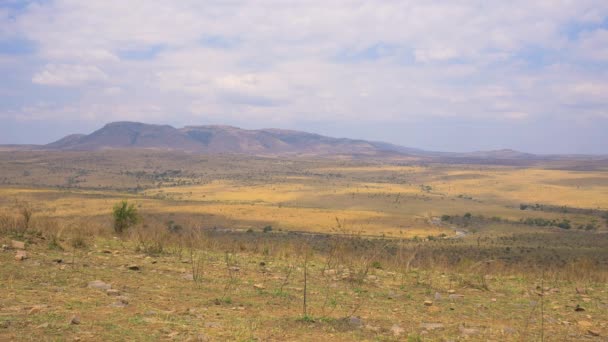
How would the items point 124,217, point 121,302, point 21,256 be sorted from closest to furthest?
point 121,302
point 21,256
point 124,217

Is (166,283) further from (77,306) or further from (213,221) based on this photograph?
(213,221)

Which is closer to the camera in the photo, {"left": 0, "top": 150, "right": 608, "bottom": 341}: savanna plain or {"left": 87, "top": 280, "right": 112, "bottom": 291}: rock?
{"left": 0, "top": 150, "right": 608, "bottom": 341}: savanna plain

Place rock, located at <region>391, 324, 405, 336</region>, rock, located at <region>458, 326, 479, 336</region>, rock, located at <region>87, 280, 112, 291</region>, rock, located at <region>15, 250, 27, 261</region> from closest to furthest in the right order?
rock, located at <region>391, 324, 405, 336</region>
rock, located at <region>458, 326, 479, 336</region>
rock, located at <region>87, 280, 112, 291</region>
rock, located at <region>15, 250, 27, 261</region>

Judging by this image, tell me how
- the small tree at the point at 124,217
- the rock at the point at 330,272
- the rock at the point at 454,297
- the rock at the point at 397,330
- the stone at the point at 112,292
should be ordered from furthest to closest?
the small tree at the point at 124,217, the rock at the point at 330,272, the rock at the point at 454,297, the stone at the point at 112,292, the rock at the point at 397,330

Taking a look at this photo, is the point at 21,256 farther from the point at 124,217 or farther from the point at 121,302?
the point at 124,217

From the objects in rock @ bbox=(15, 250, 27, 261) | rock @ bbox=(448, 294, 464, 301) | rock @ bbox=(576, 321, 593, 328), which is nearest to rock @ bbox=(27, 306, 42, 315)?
rock @ bbox=(15, 250, 27, 261)

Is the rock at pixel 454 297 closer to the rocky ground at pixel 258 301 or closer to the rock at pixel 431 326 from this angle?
the rocky ground at pixel 258 301

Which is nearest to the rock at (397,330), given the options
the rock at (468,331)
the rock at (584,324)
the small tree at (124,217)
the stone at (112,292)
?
the rock at (468,331)

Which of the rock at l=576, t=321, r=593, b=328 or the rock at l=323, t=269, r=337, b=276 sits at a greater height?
the rock at l=576, t=321, r=593, b=328

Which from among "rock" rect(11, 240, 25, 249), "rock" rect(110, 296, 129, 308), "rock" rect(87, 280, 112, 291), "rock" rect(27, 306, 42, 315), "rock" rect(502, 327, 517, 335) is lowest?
"rock" rect(502, 327, 517, 335)

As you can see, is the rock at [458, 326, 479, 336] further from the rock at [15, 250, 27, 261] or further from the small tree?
the small tree

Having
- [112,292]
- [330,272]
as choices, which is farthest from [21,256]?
[330,272]

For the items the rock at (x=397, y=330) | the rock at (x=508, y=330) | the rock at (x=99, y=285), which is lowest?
the rock at (x=508, y=330)

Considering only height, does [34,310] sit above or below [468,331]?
above
